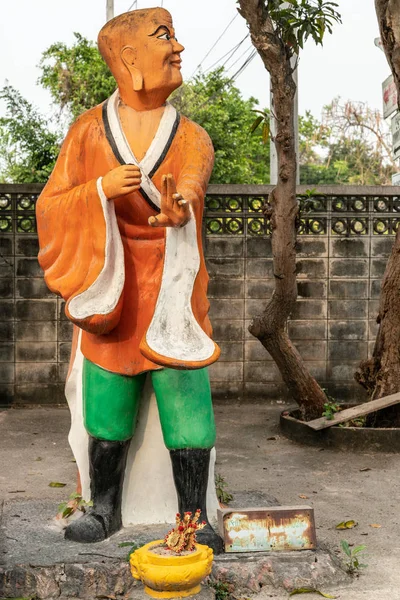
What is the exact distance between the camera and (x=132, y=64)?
13.7 ft

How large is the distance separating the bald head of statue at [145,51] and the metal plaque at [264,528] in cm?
194

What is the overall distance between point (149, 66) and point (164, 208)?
2.58 feet

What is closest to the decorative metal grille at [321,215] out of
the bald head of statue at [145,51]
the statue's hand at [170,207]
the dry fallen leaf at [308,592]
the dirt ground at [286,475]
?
the dirt ground at [286,475]

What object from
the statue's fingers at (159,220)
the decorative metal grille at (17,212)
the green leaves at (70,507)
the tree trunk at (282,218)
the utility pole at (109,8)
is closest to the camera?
the statue's fingers at (159,220)

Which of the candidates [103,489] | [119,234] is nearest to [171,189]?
[119,234]

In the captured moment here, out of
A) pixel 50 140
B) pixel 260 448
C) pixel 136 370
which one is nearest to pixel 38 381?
pixel 260 448

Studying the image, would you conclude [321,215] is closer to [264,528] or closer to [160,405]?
[160,405]

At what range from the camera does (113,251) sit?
396 centimetres

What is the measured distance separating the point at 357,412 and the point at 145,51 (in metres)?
3.66

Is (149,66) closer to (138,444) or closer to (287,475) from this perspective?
(138,444)

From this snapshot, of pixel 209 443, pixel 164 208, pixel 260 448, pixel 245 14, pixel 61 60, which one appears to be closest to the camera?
pixel 164 208

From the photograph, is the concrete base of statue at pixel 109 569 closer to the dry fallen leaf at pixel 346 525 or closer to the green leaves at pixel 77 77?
the dry fallen leaf at pixel 346 525

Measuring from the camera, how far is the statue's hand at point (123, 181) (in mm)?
3838

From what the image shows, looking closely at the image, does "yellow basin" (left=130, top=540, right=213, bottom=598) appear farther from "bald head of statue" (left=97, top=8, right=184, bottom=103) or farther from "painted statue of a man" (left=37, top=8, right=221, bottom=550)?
"bald head of statue" (left=97, top=8, right=184, bottom=103)
